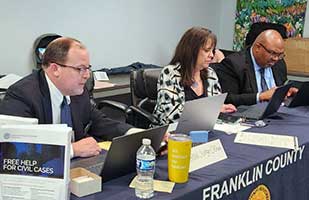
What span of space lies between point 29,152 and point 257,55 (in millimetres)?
2273

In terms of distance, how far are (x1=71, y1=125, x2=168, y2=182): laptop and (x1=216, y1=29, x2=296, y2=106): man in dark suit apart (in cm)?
154

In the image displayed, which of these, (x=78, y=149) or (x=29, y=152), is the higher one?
(x=29, y=152)

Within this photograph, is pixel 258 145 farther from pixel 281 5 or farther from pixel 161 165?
pixel 281 5

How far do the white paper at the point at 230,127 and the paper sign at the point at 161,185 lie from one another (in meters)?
0.77

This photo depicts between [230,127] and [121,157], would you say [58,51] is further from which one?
[230,127]

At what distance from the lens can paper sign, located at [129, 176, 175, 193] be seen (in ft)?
4.69

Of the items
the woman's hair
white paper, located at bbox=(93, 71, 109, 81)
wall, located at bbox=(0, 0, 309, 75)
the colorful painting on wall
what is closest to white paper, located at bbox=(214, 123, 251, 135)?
the woman's hair

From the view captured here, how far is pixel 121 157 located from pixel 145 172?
106mm

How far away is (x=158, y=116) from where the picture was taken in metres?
2.76

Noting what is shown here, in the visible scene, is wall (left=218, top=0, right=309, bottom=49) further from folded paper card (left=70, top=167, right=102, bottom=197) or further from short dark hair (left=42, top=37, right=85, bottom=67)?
folded paper card (left=70, top=167, right=102, bottom=197)

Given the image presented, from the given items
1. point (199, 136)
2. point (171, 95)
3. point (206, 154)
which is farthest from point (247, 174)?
point (171, 95)

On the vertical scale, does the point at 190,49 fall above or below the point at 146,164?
above

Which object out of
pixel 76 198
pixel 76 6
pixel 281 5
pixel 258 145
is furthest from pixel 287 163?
pixel 281 5

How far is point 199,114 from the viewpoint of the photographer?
6.50 feet
